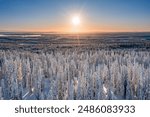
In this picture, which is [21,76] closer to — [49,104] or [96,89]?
[96,89]

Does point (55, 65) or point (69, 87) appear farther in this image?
point (55, 65)

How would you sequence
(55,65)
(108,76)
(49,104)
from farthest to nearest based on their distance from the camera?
(55,65) < (108,76) < (49,104)

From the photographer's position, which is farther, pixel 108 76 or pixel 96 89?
pixel 108 76

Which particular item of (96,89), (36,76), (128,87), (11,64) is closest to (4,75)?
(11,64)

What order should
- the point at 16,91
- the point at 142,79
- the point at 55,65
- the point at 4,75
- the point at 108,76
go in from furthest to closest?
1. the point at 55,65
2. the point at 4,75
3. the point at 108,76
4. the point at 142,79
5. the point at 16,91

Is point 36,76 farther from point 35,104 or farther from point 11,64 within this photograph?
point 35,104

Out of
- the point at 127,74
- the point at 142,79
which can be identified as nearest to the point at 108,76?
the point at 127,74

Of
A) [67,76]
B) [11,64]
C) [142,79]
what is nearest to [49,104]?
[142,79]

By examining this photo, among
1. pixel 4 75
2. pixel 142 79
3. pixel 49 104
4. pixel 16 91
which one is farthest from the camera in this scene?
pixel 4 75

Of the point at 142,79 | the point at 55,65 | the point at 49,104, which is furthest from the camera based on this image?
the point at 55,65
